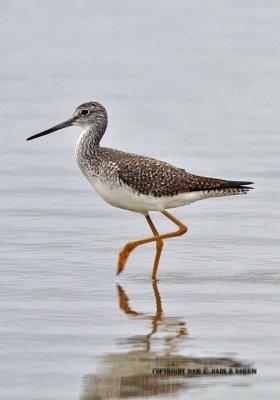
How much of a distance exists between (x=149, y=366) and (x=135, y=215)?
19.2ft

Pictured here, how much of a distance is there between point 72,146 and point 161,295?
726 centimetres

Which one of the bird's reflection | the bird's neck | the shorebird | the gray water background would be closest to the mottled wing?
the shorebird

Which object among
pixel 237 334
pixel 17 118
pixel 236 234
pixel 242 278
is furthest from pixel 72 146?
pixel 237 334

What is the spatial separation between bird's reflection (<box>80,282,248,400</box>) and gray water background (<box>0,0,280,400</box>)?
2cm

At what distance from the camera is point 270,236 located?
43.4 feet

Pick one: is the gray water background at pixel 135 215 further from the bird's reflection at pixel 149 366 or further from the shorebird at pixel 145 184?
the shorebird at pixel 145 184

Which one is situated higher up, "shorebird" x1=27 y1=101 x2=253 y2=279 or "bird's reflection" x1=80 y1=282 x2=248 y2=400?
"shorebird" x1=27 y1=101 x2=253 y2=279

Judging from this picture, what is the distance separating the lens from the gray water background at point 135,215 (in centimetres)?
902

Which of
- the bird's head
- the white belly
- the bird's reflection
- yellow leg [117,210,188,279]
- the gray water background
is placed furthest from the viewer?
the bird's head

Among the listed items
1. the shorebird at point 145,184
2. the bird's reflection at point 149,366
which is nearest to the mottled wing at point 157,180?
the shorebird at point 145,184

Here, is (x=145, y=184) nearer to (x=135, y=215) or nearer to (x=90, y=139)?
(x=90, y=139)

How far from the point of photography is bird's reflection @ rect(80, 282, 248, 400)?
8.31 m

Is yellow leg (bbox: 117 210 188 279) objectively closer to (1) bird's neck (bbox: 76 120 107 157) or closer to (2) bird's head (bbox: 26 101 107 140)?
(1) bird's neck (bbox: 76 120 107 157)

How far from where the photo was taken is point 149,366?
8.84 meters
